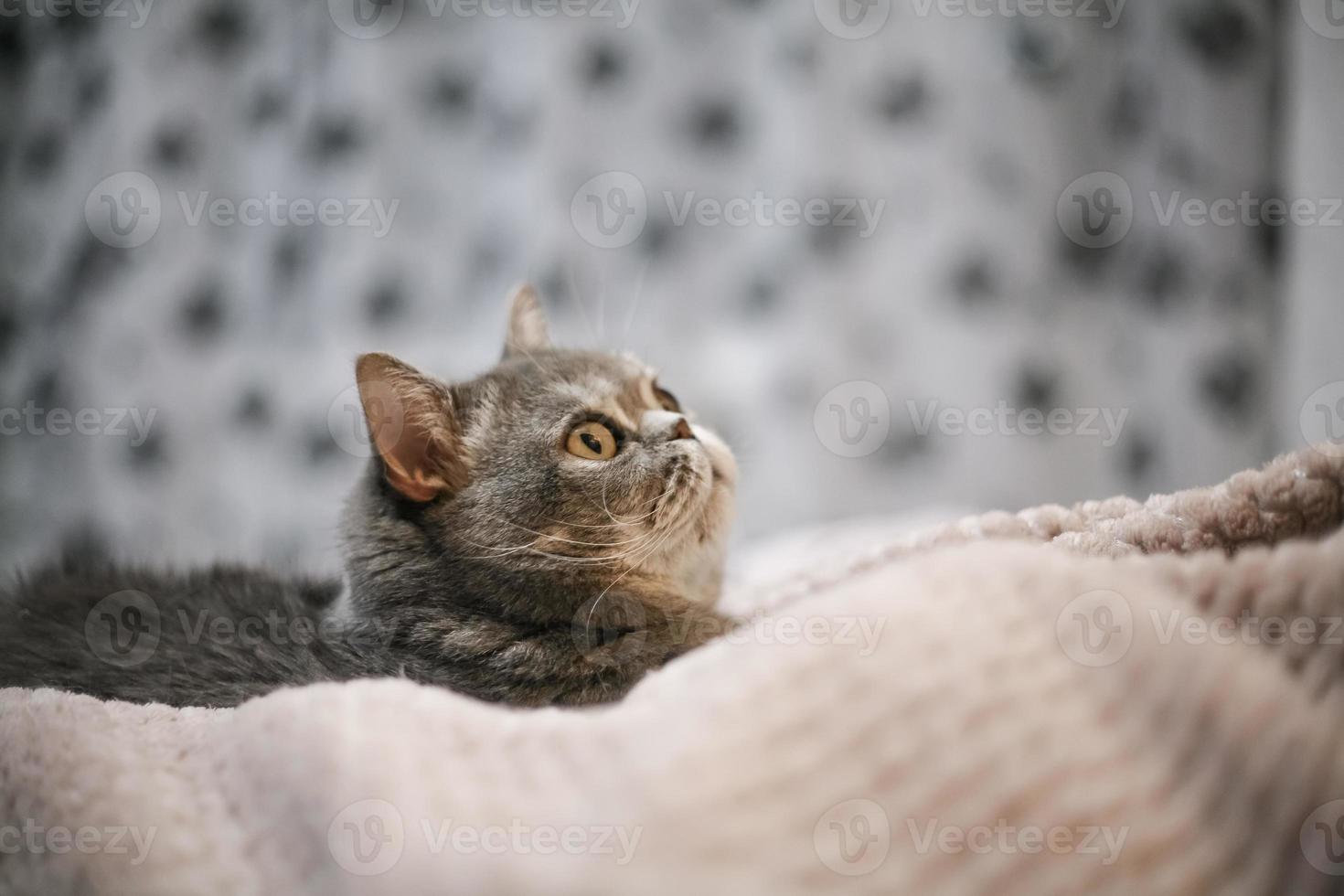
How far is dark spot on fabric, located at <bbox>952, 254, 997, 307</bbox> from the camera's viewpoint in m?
1.96

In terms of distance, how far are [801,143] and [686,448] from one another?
1.33 m

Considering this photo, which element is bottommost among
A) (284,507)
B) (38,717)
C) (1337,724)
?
(284,507)

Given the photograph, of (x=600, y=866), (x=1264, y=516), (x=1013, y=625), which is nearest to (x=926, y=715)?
(x=1013, y=625)

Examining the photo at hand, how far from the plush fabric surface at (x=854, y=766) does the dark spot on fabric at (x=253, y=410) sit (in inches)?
63.0

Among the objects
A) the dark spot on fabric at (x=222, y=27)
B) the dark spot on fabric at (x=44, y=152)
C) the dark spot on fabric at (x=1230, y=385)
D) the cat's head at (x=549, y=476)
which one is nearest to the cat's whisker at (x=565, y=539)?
the cat's head at (x=549, y=476)

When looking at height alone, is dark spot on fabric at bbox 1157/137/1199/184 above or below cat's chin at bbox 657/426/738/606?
above

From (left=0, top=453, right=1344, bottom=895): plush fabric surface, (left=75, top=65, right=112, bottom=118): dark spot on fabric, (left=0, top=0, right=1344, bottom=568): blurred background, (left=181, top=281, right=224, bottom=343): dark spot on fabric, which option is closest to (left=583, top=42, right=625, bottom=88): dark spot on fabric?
(left=0, top=0, right=1344, bottom=568): blurred background

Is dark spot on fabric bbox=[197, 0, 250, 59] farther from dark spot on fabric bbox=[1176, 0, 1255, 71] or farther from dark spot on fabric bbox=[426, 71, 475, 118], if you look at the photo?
dark spot on fabric bbox=[1176, 0, 1255, 71]

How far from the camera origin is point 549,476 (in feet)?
2.97

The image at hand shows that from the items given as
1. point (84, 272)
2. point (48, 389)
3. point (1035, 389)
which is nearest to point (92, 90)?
point (84, 272)

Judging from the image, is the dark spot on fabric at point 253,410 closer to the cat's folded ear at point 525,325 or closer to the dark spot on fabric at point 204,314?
the dark spot on fabric at point 204,314

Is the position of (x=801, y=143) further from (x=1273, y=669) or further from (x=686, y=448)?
(x=1273, y=669)

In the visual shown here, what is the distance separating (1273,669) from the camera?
0.51 metres

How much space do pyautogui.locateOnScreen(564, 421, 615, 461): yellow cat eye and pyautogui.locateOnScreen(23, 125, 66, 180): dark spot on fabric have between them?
2029 mm
